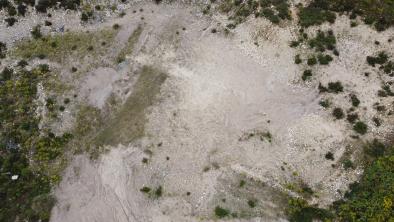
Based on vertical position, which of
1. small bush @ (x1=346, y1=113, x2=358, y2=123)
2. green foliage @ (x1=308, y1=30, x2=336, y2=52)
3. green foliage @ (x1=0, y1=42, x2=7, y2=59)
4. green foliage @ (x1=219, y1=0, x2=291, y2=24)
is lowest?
small bush @ (x1=346, y1=113, x2=358, y2=123)

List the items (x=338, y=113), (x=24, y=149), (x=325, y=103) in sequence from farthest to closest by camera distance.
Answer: (x=325, y=103)
(x=24, y=149)
(x=338, y=113)

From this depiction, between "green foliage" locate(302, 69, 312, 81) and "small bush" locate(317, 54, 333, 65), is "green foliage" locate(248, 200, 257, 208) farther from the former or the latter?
"small bush" locate(317, 54, 333, 65)

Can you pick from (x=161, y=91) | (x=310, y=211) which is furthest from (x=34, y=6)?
(x=310, y=211)

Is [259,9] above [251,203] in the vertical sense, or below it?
above

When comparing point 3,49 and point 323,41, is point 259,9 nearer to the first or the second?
point 323,41

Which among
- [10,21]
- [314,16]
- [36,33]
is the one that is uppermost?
[314,16]

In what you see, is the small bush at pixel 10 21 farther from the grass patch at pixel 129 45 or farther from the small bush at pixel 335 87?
the small bush at pixel 335 87

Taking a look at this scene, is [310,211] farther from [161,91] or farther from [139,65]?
[139,65]

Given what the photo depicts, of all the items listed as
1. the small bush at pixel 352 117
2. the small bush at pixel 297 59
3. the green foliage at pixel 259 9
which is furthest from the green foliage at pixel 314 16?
the small bush at pixel 352 117

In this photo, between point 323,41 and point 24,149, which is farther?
point 323,41

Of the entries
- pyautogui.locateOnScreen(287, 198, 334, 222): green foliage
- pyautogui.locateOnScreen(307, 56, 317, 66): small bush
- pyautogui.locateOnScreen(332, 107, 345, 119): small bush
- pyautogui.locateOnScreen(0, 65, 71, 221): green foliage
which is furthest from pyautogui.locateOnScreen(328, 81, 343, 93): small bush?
pyautogui.locateOnScreen(0, 65, 71, 221): green foliage

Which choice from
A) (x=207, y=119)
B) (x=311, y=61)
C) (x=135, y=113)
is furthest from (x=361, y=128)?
(x=135, y=113)
